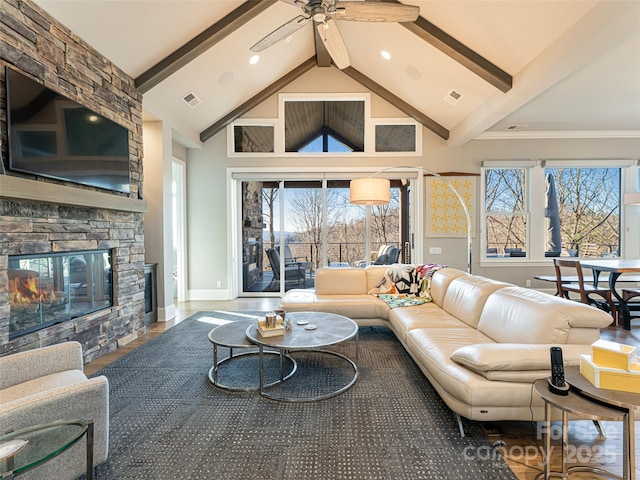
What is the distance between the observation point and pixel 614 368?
55.0 inches

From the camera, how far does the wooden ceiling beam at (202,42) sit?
3.66 m

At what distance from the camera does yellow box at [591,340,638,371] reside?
138 cm

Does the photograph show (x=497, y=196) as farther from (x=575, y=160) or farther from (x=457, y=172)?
(x=575, y=160)

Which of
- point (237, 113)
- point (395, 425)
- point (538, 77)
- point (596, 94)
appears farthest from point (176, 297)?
point (596, 94)

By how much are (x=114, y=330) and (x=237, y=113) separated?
393 centimetres

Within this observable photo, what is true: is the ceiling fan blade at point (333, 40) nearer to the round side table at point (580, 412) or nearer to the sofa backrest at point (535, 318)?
the sofa backrest at point (535, 318)

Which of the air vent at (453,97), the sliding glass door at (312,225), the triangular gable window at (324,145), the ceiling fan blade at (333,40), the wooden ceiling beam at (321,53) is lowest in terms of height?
the sliding glass door at (312,225)

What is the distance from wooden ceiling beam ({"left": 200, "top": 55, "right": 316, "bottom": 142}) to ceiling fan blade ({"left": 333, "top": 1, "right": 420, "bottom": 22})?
326cm

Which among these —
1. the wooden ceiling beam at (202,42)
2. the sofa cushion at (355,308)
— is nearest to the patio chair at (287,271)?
the sofa cushion at (355,308)

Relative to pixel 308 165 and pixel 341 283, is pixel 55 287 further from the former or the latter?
pixel 308 165

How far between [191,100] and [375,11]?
3113mm

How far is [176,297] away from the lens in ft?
19.1

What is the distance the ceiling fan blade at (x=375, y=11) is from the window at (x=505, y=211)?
4.02 meters

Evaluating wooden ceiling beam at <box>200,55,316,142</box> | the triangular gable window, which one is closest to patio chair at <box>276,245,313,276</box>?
the triangular gable window
